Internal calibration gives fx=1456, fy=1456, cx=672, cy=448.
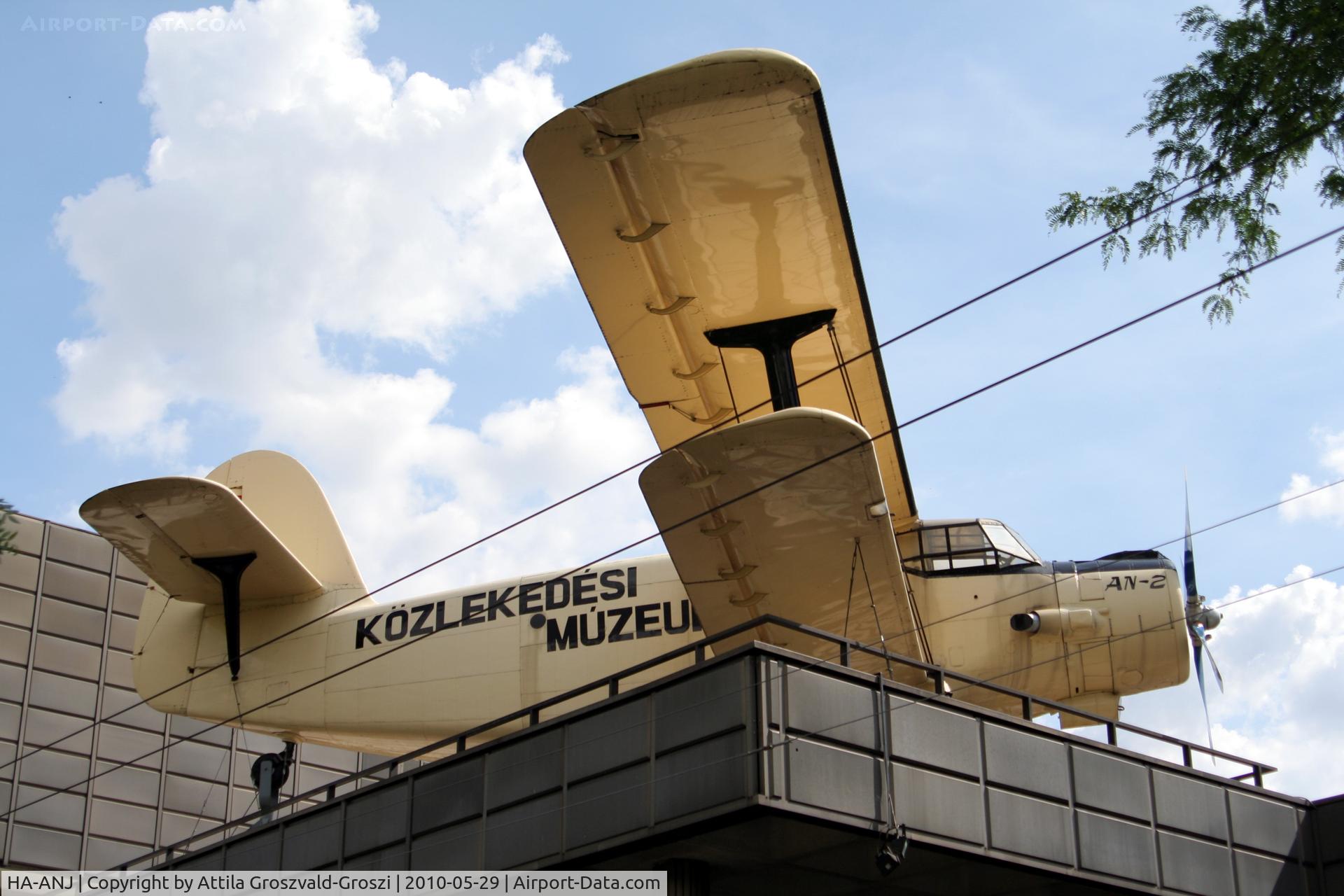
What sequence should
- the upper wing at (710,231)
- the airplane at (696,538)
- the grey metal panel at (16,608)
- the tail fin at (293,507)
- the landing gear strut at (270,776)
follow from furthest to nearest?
the grey metal panel at (16,608) → the tail fin at (293,507) → the landing gear strut at (270,776) → the airplane at (696,538) → the upper wing at (710,231)

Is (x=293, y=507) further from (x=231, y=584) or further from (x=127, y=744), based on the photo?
(x=127, y=744)

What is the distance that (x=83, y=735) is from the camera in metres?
28.6

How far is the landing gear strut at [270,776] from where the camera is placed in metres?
17.8

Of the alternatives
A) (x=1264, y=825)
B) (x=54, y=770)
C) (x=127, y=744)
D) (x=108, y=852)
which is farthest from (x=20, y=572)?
(x=1264, y=825)

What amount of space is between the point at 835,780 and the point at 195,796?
23.2 m

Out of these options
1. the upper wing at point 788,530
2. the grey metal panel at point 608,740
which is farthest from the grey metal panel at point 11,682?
the grey metal panel at point 608,740

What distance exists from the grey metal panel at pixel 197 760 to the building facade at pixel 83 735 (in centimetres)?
3

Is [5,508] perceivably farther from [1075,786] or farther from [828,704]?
[1075,786]

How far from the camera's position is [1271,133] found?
9.49m

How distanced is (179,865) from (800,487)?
8114 mm

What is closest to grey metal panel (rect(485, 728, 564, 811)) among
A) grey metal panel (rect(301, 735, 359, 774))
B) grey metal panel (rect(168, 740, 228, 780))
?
grey metal panel (rect(168, 740, 228, 780))

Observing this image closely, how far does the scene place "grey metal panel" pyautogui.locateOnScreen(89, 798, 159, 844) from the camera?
28469 mm

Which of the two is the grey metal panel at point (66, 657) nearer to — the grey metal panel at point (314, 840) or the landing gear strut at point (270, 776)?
the landing gear strut at point (270, 776)

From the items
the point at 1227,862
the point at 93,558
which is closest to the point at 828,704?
the point at 1227,862
